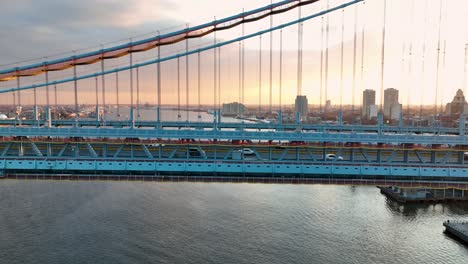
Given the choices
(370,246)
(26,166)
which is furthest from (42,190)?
(370,246)

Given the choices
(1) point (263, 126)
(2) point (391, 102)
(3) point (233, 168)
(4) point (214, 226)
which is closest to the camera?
(3) point (233, 168)

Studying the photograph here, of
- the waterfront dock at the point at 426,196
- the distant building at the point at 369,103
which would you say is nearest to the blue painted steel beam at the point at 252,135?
the waterfront dock at the point at 426,196

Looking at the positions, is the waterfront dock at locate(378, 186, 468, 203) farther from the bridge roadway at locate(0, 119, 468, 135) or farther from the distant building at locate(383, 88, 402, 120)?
the distant building at locate(383, 88, 402, 120)

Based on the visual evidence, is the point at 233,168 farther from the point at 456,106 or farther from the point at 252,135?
the point at 456,106

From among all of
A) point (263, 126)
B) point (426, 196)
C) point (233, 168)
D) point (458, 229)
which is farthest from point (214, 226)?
point (426, 196)

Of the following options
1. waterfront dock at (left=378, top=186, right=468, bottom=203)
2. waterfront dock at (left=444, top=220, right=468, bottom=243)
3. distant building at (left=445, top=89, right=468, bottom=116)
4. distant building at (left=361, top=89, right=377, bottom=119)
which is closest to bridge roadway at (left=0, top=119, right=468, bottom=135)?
waterfront dock at (left=378, top=186, right=468, bottom=203)

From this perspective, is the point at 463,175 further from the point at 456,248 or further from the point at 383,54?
the point at 383,54
